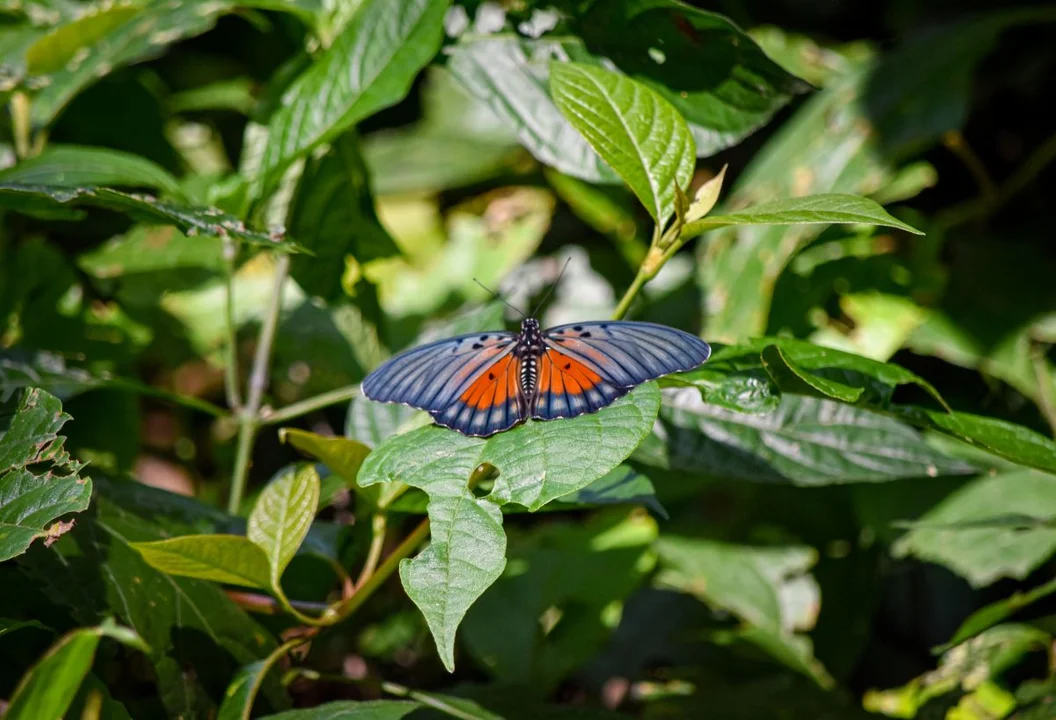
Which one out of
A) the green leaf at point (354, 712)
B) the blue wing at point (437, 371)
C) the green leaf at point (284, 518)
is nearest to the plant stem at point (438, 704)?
the green leaf at point (354, 712)

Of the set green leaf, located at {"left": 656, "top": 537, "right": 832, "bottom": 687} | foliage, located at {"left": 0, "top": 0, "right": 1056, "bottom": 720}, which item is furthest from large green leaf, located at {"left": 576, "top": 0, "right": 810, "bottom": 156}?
green leaf, located at {"left": 656, "top": 537, "right": 832, "bottom": 687}

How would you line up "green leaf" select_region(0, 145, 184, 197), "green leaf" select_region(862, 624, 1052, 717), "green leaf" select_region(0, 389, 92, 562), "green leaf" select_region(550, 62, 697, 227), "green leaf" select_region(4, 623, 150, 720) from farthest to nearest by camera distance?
"green leaf" select_region(862, 624, 1052, 717)
"green leaf" select_region(0, 145, 184, 197)
"green leaf" select_region(550, 62, 697, 227)
"green leaf" select_region(0, 389, 92, 562)
"green leaf" select_region(4, 623, 150, 720)

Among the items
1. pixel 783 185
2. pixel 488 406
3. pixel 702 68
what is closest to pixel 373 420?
pixel 488 406

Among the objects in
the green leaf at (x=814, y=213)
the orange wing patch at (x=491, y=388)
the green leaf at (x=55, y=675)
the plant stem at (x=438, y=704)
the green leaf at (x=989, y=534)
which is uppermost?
the green leaf at (x=814, y=213)

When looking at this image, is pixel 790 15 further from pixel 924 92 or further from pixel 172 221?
pixel 172 221

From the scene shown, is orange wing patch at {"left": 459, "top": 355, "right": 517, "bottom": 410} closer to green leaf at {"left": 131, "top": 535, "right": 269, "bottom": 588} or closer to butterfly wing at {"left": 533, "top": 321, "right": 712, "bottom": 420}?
butterfly wing at {"left": 533, "top": 321, "right": 712, "bottom": 420}

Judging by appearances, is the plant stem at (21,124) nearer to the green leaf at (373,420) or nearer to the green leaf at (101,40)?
the green leaf at (101,40)
